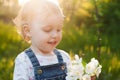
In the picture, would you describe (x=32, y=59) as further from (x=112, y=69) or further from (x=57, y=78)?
(x=112, y=69)

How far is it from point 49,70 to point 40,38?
0.28 metres

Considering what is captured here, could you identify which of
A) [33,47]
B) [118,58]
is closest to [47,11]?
[33,47]

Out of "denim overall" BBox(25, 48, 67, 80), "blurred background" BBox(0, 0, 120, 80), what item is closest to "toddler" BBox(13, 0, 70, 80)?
"denim overall" BBox(25, 48, 67, 80)

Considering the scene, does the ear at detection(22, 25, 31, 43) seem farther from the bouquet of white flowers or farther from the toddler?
the bouquet of white flowers

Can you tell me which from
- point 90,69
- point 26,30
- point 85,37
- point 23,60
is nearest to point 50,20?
point 26,30

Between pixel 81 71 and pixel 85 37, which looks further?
pixel 85 37

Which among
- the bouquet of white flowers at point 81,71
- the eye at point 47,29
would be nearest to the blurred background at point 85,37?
the eye at point 47,29

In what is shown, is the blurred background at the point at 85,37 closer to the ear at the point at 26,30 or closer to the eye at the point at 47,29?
the ear at the point at 26,30

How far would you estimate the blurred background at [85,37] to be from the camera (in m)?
5.87

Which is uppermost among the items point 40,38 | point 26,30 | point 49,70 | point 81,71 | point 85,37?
point 85,37

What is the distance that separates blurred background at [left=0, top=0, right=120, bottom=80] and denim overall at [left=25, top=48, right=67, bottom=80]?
19.0 inches

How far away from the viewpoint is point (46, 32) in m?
3.89

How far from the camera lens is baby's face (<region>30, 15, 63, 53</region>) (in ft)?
12.7

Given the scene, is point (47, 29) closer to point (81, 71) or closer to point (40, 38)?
point (40, 38)
